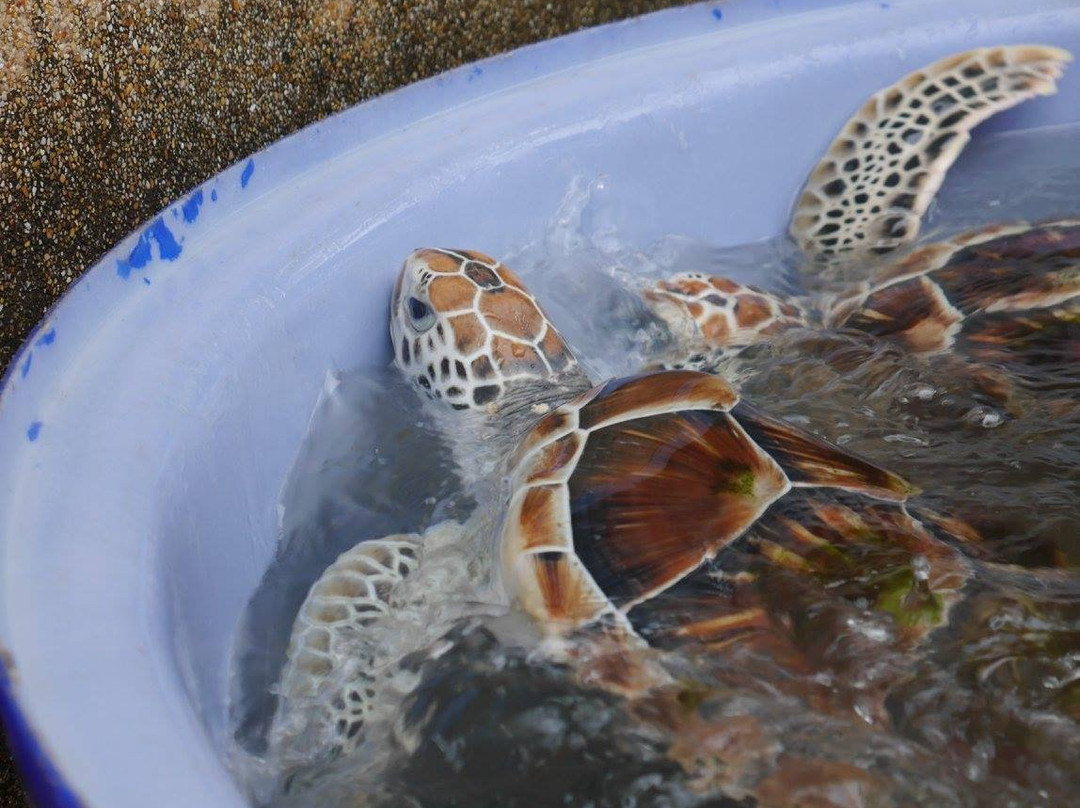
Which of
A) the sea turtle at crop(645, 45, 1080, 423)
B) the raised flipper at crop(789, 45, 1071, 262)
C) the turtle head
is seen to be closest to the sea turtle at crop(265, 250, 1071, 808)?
the turtle head

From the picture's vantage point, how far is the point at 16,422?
1086mm

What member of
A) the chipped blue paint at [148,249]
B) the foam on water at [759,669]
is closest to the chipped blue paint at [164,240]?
the chipped blue paint at [148,249]

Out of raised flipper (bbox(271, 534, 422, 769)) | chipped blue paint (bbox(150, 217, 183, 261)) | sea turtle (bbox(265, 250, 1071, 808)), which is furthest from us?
chipped blue paint (bbox(150, 217, 183, 261))

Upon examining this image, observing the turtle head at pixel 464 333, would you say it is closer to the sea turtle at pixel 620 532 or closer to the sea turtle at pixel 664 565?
the sea turtle at pixel 620 532

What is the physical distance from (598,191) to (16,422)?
1035 millimetres

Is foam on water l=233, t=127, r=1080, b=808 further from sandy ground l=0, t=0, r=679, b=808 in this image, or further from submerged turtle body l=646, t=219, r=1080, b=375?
sandy ground l=0, t=0, r=679, b=808

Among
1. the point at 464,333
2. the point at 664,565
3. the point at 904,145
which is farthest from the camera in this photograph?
the point at 904,145

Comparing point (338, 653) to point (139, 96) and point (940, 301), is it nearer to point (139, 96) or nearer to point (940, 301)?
point (139, 96)

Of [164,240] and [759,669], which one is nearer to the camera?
[759,669]

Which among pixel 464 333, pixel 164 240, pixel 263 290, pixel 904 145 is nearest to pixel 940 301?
pixel 904 145

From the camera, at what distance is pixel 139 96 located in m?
1.40

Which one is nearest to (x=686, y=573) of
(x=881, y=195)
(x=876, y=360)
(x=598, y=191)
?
(x=876, y=360)

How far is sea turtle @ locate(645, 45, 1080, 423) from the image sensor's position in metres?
1.58

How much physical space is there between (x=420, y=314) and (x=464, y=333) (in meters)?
0.07
